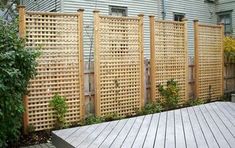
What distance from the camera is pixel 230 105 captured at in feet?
21.9

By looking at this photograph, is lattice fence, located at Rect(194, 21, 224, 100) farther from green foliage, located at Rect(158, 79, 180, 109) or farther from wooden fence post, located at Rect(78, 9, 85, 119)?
wooden fence post, located at Rect(78, 9, 85, 119)

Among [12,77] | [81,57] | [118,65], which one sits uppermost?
[81,57]

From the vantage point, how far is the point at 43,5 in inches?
485

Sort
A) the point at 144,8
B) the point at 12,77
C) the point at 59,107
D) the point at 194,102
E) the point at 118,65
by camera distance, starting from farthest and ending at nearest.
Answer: the point at 144,8 → the point at 194,102 → the point at 118,65 → the point at 59,107 → the point at 12,77

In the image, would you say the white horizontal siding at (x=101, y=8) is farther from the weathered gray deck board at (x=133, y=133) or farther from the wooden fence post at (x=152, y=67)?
the weathered gray deck board at (x=133, y=133)

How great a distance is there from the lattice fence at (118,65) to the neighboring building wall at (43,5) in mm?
4788

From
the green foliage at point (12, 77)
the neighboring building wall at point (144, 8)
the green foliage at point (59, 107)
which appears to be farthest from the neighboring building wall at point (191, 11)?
the green foliage at point (12, 77)

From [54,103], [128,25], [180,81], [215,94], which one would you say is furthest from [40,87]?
[215,94]

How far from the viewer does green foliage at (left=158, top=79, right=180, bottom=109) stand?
766cm

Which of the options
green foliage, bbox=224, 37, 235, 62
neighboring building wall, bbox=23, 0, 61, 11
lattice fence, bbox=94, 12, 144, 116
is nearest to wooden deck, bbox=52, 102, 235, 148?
lattice fence, bbox=94, 12, 144, 116

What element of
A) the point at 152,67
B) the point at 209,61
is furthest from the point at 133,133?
the point at 209,61

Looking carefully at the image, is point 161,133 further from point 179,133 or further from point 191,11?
point 191,11

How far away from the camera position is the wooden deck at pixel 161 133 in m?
3.81

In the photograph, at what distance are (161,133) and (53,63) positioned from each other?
105 inches
